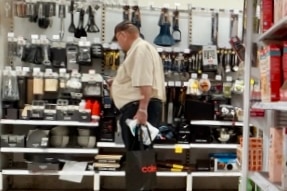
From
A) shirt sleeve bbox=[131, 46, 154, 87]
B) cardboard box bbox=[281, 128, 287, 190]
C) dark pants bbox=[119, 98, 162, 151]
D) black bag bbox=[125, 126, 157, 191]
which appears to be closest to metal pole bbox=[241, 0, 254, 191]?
cardboard box bbox=[281, 128, 287, 190]

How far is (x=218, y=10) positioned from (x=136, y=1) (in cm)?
96

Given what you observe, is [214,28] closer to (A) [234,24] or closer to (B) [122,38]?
(A) [234,24]

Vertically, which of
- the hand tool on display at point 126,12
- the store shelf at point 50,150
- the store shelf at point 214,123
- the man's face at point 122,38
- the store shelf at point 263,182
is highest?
the hand tool on display at point 126,12

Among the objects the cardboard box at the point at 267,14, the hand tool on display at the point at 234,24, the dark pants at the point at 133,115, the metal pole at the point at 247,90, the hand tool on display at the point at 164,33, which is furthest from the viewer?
the hand tool on display at the point at 234,24

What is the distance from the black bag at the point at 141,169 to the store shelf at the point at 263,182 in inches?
43.3

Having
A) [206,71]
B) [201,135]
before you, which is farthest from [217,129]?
[206,71]

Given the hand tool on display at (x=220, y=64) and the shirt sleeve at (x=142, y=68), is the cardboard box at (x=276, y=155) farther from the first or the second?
the hand tool on display at (x=220, y=64)

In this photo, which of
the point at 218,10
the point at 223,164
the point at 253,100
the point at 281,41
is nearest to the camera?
the point at 281,41

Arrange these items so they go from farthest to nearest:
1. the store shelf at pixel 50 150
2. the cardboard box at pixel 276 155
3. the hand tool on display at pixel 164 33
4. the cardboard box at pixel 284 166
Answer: the hand tool on display at pixel 164 33 → the store shelf at pixel 50 150 → the cardboard box at pixel 276 155 → the cardboard box at pixel 284 166

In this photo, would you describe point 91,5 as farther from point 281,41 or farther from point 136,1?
point 281,41

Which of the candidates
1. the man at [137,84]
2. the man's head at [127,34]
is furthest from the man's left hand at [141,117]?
the man's head at [127,34]

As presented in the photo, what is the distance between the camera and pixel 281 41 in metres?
2.23

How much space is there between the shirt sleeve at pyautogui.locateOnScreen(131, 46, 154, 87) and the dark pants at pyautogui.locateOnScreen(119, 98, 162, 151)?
22 cm

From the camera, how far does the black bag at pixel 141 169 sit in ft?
10.6
